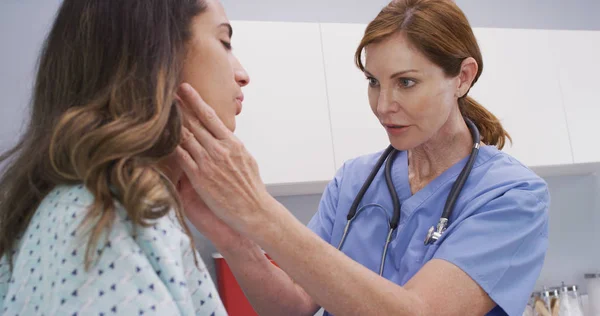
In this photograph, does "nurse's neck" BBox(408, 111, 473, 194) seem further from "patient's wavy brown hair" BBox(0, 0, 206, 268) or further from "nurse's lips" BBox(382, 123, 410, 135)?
"patient's wavy brown hair" BBox(0, 0, 206, 268)

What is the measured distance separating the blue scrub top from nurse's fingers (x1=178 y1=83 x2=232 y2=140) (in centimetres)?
54

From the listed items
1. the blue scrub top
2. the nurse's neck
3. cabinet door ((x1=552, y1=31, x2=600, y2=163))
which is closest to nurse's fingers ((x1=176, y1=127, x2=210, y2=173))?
the blue scrub top

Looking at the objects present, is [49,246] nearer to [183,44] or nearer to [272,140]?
[183,44]

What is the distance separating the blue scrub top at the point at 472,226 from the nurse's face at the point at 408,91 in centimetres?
14

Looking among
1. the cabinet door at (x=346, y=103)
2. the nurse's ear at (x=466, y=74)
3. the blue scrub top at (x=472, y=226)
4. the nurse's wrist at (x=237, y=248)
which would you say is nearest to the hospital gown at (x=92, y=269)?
the nurse's wrist at (x=237, y=248)

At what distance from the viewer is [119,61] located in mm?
894

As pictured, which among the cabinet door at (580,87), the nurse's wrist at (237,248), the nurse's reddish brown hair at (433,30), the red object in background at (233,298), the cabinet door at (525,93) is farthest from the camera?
the cabinet door at (580,87)

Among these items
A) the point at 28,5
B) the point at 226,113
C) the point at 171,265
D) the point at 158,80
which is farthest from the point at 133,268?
the point at 28,5

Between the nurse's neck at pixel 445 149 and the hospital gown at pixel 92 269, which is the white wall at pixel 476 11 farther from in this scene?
the hospital gown at pixel 92 269

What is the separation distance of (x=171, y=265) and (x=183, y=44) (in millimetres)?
412

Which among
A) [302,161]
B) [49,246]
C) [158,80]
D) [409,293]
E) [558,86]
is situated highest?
[158,80]

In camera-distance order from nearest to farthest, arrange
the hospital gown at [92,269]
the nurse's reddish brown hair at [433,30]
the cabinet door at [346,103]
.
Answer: the hospital gown at [92,269]
the nurse's reddish brown hair at [433,30]
the cabinet door at [346,103]

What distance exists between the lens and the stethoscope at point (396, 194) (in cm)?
132

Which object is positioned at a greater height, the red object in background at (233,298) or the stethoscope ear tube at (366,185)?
the stethoscope ear tube at (366,185)
